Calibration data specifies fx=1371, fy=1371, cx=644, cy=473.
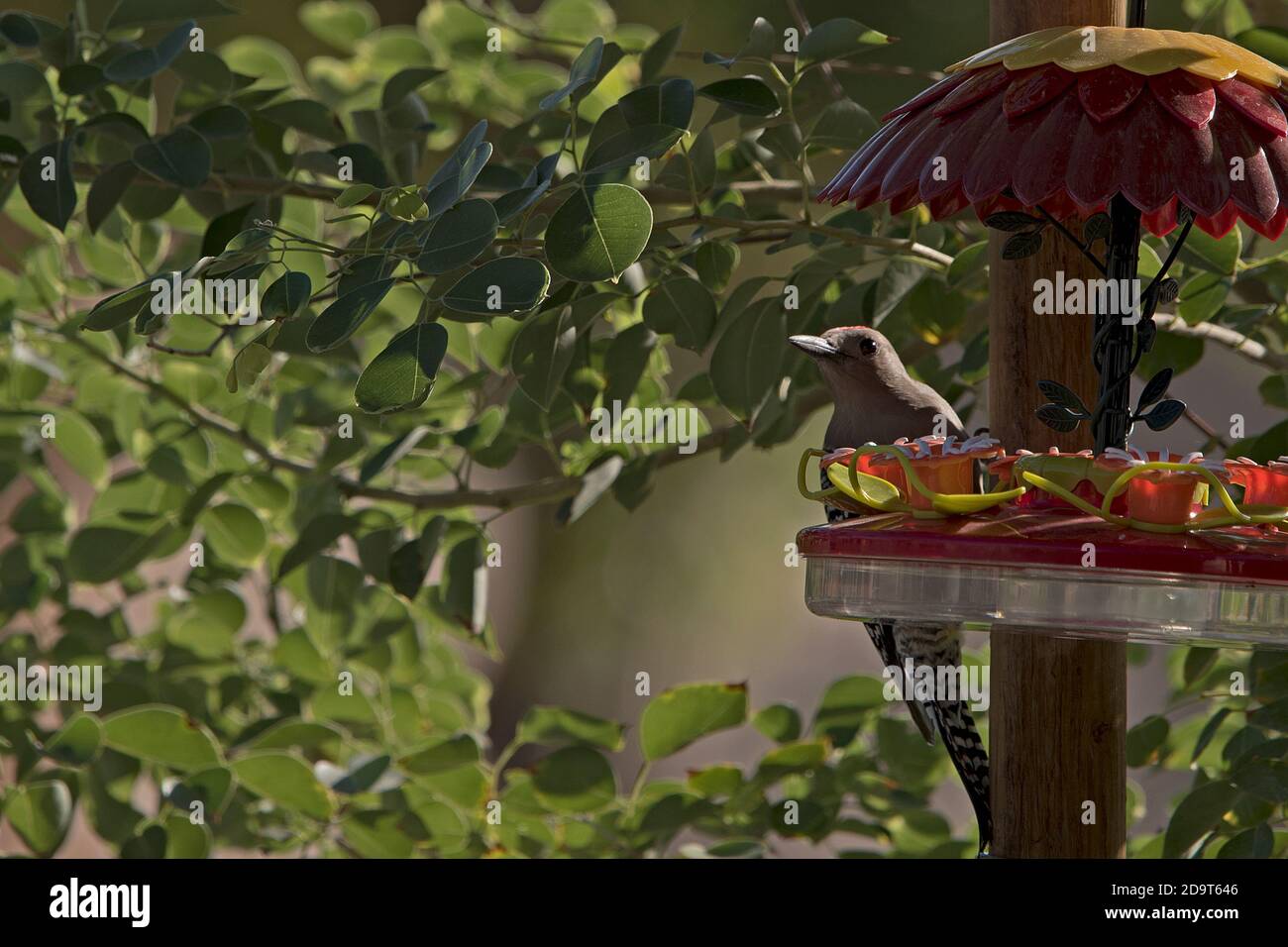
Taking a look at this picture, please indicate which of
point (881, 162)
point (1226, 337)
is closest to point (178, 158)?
point (881, 162)

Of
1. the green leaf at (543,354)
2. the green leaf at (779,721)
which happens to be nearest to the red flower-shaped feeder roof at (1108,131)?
the green leaf at (543,354)

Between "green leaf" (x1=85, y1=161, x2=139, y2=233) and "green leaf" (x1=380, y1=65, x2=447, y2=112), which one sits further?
"green leaf" (x1=380, y1=65, x2=447, y2=112)

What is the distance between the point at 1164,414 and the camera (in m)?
1.25

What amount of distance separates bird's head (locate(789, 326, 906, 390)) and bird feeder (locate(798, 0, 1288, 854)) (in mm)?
469

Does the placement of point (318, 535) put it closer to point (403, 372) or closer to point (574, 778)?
point (574, 778)

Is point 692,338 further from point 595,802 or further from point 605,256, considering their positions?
point 595,802

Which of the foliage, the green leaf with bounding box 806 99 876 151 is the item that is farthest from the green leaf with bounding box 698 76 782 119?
the green leaf with bounding box 806 99 876 151

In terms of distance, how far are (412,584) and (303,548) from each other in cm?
21

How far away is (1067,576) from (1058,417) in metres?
0.22

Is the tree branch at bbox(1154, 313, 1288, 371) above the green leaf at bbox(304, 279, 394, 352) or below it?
above

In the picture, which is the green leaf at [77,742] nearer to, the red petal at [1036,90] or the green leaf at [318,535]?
the green leaf at [318,535]

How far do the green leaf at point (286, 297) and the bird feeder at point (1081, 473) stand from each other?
19.6 inches

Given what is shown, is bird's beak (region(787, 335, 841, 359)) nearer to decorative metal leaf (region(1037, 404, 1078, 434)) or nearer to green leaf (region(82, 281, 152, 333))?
decorative metal leaf (region(1037, 404, 1078, 434))

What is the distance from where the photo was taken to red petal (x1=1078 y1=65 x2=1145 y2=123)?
112 cm
